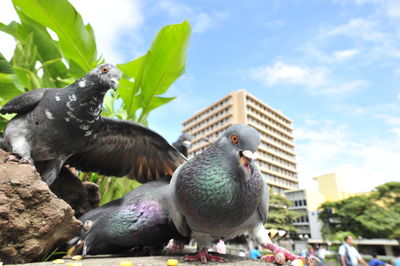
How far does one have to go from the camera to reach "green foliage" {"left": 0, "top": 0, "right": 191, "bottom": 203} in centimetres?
345

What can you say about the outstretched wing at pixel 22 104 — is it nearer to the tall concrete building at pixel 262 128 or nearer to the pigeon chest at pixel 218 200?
the pigeon chest at pixel 218 200

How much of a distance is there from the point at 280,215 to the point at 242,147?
3431 cm

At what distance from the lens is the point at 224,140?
1806 millimetres

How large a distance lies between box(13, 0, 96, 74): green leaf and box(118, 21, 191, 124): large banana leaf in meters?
0.53

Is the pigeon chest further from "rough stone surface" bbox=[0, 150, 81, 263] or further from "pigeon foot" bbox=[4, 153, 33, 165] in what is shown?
"pigeon foot" bbox=[4, 153, 33, 165]

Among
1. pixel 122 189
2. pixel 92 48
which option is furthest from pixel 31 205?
pixel 92 48

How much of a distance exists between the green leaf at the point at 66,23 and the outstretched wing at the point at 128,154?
1621mm

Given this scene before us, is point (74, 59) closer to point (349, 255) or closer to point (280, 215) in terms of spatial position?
point (349, 255)

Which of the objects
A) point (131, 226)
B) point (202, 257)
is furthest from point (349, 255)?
point (131, 226)

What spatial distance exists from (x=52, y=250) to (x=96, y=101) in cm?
124

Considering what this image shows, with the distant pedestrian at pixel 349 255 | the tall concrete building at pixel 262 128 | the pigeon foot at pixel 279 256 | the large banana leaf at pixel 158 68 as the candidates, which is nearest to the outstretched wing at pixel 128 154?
the pigeon foot at pixel 279 256

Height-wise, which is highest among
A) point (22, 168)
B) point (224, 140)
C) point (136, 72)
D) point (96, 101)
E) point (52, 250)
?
point (136, 72)

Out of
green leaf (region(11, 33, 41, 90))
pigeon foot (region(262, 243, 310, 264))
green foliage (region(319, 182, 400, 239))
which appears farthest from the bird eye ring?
green foliage (region(319, 182, 400, 239))

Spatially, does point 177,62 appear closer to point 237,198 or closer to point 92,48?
point 92,48
